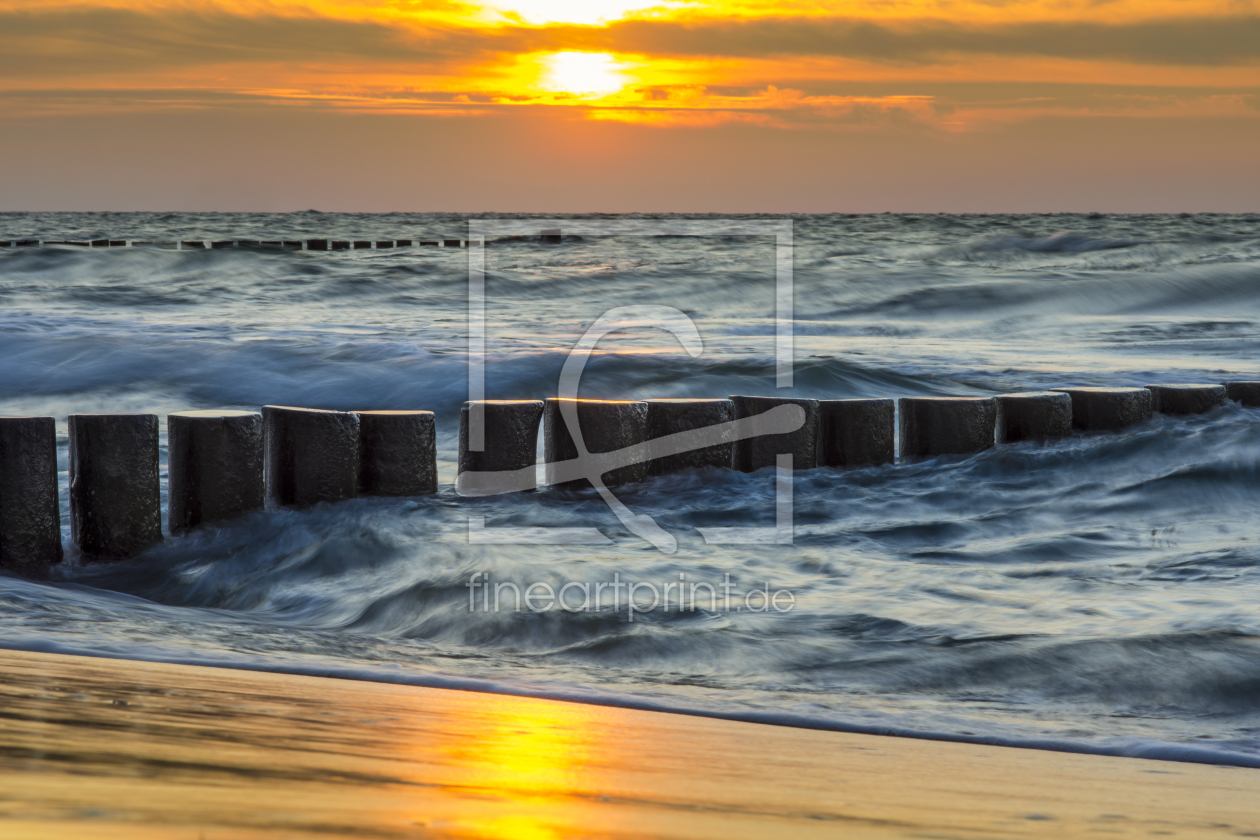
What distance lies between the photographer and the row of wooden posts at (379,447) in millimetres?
4465

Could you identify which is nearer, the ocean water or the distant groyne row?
the ocean water

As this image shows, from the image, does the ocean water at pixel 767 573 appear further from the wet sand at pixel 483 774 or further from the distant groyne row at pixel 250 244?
the distant groyne row at pixel 250 244

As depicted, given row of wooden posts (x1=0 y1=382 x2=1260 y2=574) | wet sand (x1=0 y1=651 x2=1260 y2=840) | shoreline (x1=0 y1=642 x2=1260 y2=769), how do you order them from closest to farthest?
1. wet sand (x1=0 y1=651 x2=1260 y2=840)
2. shoreline (x1=0 y1=642 x2=1260 y2=769)
3. row of wooden posts (x1=0 y1=382 x2=1260 y2=574)

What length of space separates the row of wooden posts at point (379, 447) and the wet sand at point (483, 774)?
7.05 ft

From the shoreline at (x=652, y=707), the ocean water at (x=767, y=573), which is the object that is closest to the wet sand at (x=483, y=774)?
the shoreline at (x=652, y=707)

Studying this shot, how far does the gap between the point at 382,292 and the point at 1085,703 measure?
731 inches

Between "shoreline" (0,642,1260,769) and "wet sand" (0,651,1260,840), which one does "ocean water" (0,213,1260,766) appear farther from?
"wet sand" (0,651,1260,840)

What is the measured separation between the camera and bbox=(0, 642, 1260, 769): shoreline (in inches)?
102

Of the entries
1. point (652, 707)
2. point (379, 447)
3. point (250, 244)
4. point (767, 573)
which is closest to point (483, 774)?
point (652, 707)

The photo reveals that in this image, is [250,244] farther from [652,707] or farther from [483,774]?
[483,774]

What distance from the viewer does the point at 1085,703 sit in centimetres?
314

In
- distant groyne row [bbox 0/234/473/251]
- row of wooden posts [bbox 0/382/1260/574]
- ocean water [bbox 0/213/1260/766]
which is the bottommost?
ocean water [bbox 0/213/1260/766]

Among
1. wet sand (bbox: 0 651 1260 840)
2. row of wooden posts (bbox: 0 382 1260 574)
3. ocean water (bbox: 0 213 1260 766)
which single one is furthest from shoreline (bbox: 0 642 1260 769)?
row of wooden posts (bbox: 0 382 1260 574)

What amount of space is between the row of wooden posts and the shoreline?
166cm
